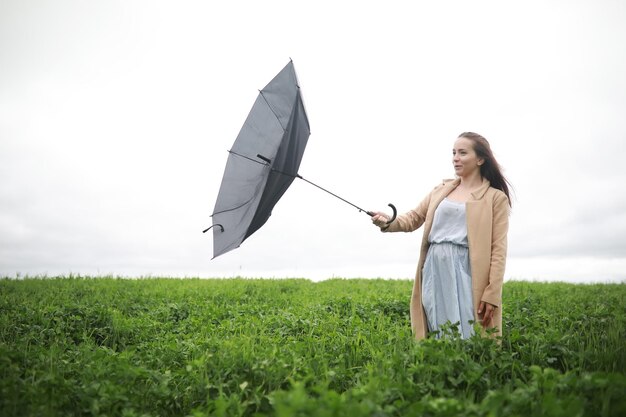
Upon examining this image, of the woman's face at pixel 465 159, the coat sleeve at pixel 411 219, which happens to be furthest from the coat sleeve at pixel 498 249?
the coat sleeve at pixel 411 219

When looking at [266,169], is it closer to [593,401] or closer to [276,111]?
[276,111]

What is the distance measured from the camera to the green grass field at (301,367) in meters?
3.18

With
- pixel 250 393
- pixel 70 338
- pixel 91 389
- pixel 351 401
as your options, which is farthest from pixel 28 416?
pixel 70 338

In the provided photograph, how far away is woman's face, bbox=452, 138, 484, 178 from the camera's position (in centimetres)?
525

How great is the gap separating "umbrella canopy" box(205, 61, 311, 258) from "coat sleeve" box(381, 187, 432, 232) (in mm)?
1373

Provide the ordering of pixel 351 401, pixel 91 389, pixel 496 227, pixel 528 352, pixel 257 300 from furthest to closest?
pixel 257 300 → pixel 496 227 → pixel 528 352 → pixel 91 389 → pixel 351 401

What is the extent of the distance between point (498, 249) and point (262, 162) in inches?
116

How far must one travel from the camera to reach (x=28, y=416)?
3469 mm

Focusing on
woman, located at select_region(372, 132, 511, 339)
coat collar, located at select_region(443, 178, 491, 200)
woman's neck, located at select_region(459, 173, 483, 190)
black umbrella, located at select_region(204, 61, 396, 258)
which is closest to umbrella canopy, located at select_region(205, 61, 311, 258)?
black umbrella, located at select_region(204, 61, 396, 258)

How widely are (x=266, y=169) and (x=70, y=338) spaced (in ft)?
13.9

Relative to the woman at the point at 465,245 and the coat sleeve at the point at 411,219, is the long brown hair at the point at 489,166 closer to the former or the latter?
the woman at the point at 465,245

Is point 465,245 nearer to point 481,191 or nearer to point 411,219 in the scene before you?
point 481,191

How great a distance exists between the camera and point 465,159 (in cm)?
524

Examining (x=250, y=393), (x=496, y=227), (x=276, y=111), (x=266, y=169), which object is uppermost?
(x=276, y=111)
